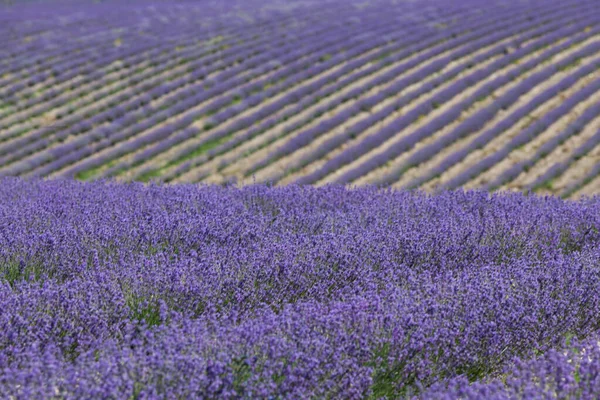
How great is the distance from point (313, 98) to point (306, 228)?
22.5ft

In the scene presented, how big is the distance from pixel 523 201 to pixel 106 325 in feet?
10.1

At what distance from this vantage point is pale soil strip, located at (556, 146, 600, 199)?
7.90m

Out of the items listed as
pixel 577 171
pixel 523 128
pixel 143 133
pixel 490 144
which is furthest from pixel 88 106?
pixel 577 171

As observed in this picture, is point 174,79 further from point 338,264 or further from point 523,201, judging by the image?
point 338,264

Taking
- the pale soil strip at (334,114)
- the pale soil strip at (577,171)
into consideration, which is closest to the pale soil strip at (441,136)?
the pale soil strip at (334,114)

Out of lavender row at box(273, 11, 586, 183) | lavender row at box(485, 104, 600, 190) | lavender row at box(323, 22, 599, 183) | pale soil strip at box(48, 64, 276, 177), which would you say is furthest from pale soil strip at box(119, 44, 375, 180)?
lavender row at box(485, 104, 600, 190)

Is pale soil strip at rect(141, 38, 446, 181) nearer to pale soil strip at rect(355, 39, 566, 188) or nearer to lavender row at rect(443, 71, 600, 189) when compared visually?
pale soil strip at rect(355, 39, 566, 188)

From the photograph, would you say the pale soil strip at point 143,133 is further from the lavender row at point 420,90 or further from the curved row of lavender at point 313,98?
the lavender row at point 420,90

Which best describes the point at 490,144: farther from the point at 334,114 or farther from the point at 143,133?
the point at 143,133

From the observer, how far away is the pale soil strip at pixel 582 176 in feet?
25.9

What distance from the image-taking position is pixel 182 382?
2.38 metres

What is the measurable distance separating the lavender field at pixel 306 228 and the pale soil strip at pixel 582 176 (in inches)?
1.3

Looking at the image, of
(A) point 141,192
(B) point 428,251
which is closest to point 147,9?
(A) point 141,192

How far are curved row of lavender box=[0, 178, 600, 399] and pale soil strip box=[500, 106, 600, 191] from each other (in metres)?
3.66
